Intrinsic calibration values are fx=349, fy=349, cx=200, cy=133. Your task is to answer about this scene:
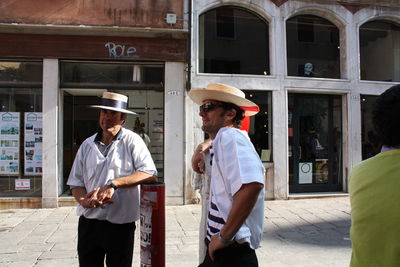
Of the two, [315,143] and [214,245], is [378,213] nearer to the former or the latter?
[214,245]

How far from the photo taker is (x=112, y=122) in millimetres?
3172

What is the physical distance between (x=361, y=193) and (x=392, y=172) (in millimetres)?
156

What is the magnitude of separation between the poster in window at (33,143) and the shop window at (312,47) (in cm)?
653

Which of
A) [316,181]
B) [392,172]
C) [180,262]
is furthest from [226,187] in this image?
[316,181]

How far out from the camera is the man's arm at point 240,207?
74.4 inches

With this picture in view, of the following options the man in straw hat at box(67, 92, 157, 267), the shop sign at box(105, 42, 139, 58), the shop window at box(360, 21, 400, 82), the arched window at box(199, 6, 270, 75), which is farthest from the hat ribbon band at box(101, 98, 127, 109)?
the shop window at box(360, 21, 400, 82)

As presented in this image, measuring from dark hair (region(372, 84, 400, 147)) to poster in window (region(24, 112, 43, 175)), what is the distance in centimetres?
809

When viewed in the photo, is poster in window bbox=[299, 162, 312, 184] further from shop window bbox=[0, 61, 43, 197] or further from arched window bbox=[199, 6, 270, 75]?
shop window bbox=[0, 61, 43, 197]

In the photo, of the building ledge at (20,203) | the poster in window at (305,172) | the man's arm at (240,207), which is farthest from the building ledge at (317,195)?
the man's arm at (240,207)

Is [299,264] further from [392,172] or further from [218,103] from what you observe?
[392,172]

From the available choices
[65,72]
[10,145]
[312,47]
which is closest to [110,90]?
[65,72]

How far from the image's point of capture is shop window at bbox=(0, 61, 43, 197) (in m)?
8.20

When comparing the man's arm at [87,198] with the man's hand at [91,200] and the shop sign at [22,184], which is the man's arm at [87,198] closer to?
the man's hand at [91,200]

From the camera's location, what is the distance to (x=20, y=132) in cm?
823
